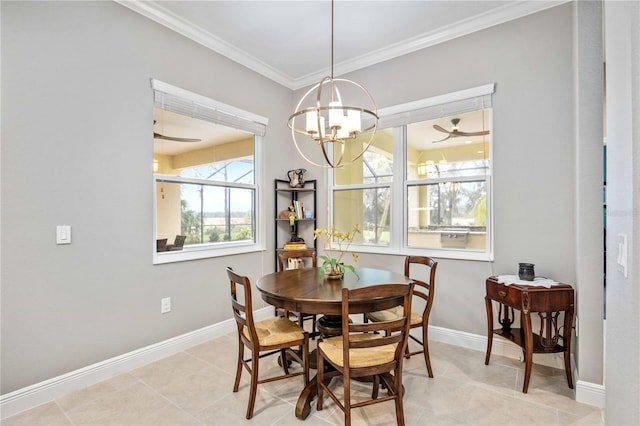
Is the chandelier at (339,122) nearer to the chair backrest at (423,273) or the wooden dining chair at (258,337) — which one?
the chair backrest at (423,273)

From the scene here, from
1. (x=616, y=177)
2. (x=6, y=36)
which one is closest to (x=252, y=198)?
(x=6, y=36)

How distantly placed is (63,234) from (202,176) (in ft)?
4.31

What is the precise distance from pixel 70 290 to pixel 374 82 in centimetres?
341

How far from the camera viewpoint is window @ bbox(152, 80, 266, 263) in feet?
9.49

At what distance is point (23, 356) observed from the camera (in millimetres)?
2027

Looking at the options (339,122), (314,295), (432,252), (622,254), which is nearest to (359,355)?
(314,295)

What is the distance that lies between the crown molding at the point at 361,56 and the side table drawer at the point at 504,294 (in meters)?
2.30

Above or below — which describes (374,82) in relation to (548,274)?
above

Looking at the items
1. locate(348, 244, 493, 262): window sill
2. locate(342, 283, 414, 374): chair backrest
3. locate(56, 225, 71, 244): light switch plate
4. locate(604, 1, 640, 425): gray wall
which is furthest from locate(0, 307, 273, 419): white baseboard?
locate(604, 1, 640, 425): gray wall

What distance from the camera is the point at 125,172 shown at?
8.38 ft

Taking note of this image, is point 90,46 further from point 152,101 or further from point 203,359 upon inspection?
point 203,359

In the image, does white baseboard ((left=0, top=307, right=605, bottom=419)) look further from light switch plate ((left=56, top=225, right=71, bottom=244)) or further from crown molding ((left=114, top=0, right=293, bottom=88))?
crown molding ((left=114, top=0, right=293, bottom=88))

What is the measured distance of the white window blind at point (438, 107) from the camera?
287cm

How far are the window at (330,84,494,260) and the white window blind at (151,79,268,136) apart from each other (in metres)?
1.33
